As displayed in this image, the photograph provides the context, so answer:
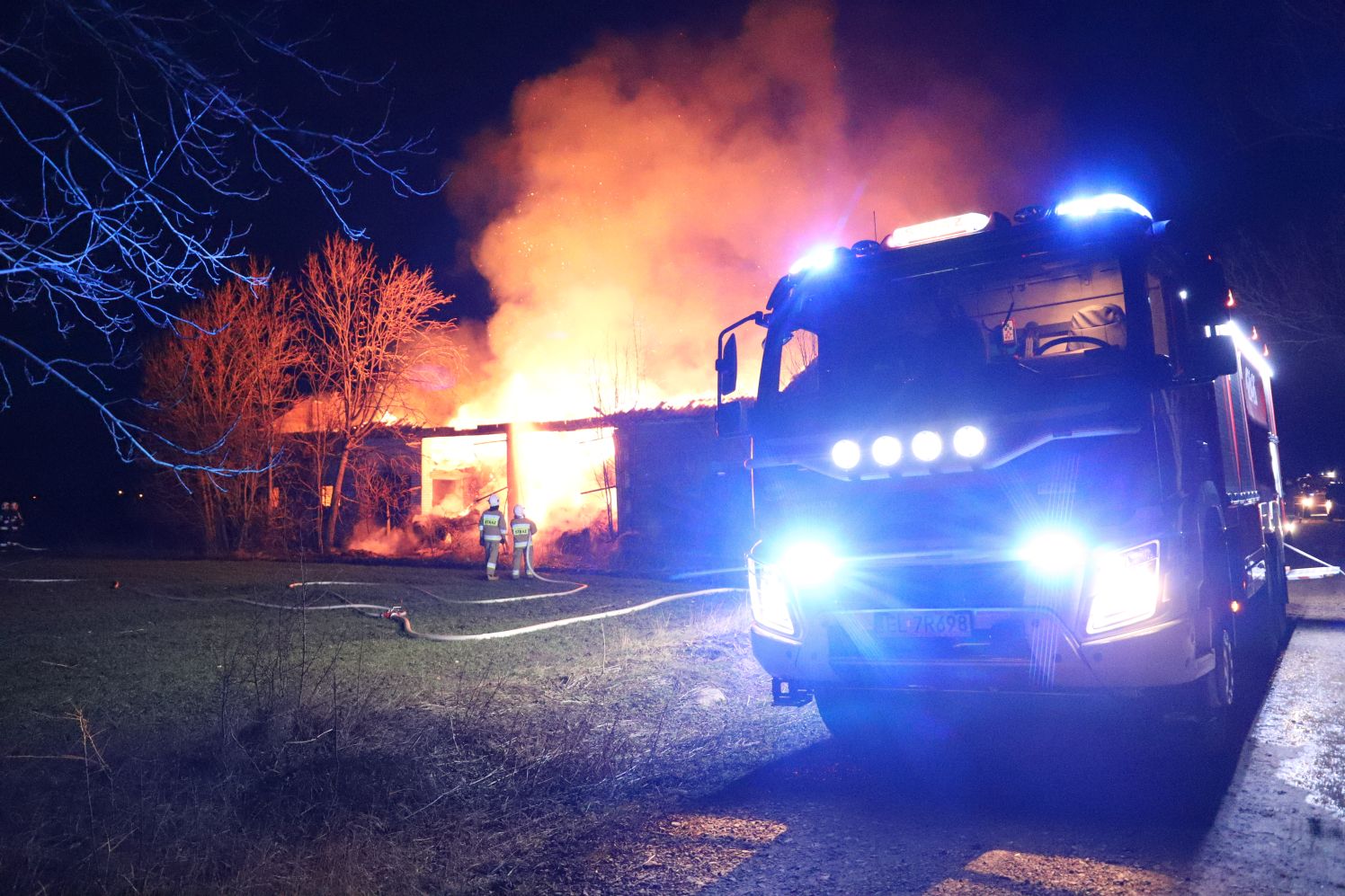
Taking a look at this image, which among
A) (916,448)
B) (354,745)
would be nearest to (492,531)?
(354,745)

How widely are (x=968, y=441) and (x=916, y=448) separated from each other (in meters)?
0.23

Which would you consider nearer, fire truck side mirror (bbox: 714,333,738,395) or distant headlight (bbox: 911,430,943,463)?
distant headlight (bbox: 911,430,943,463)

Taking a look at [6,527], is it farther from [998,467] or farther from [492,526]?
[998,467]

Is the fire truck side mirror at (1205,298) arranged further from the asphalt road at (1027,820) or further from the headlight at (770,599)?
the headlight at (770,599)

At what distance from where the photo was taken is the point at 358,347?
19.7 metres

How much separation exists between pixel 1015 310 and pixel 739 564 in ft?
39.9

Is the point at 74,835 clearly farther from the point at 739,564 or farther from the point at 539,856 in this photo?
the point at 739,564

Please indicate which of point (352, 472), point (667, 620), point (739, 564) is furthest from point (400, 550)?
point (667, 620)

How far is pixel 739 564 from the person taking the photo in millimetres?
16203

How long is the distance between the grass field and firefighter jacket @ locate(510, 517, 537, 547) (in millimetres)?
4266

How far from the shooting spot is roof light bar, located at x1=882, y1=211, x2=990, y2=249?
4.54m

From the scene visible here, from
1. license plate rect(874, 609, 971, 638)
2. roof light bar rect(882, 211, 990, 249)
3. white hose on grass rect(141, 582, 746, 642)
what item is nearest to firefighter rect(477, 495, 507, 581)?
white hose on grass rect(141, 582, 746, 642)

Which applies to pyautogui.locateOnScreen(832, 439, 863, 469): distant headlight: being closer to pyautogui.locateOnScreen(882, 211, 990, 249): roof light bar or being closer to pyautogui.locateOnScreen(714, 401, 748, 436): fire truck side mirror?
pyautogui.locateOnScreen(714, 401, 748, 436): fire truck side mirror

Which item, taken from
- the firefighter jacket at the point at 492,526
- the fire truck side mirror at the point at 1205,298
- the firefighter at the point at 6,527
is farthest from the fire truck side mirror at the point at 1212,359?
the firefighter at the point at 6,527
